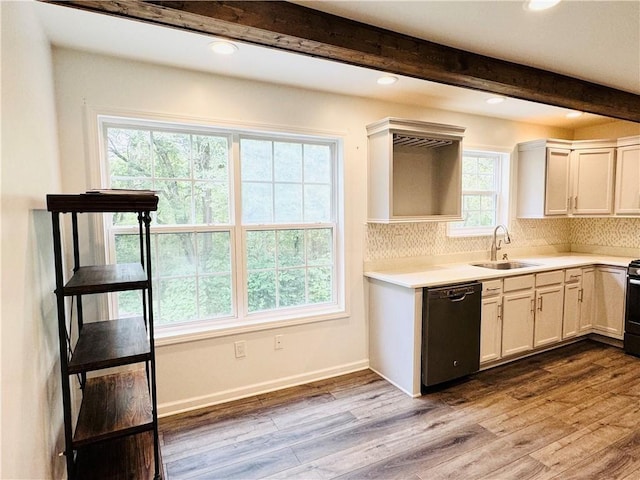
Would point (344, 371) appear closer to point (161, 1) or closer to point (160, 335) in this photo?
point (160, 335)

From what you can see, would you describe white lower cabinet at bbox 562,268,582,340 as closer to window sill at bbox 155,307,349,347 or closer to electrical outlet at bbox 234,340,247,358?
window sill at bbox 155,307,349,347

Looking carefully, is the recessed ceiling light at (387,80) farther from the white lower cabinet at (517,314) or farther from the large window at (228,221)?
the white lower cabinet at (517,314)

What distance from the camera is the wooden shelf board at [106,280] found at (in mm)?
1479

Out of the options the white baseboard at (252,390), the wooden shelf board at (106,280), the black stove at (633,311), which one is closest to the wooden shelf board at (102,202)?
the wooden shelf board at (106,280)

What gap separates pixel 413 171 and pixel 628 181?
8.11 feet

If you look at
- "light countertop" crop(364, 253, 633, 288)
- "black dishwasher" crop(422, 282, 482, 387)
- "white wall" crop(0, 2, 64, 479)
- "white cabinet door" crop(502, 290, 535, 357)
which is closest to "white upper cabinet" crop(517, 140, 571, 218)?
"light countertop" crop(364, 253, 633, 288)

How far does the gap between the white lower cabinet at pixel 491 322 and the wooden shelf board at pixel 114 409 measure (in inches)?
102

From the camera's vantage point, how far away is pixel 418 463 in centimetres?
207

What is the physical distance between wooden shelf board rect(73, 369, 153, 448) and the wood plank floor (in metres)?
0.53

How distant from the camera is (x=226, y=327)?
8.96 feet

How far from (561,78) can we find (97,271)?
335 cm

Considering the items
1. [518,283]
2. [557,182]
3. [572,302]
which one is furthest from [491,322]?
[557,182]

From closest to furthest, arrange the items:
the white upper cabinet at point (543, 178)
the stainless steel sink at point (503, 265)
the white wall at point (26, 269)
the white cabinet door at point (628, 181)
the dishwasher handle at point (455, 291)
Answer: the white wall at point (26, 269) → the dishwasher handle at point (455, 291) → the stainless steel sink at point (503, 265) → the white cabinet door at point (628, 181) → the white upper cabinet at point (543, 178)

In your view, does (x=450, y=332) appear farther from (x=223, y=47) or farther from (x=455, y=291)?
(x=223, y=47)
